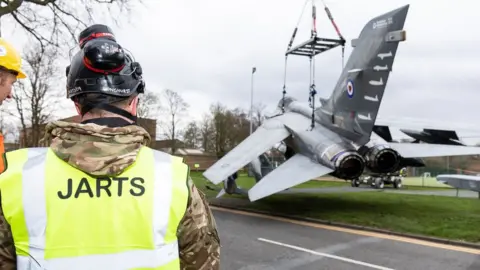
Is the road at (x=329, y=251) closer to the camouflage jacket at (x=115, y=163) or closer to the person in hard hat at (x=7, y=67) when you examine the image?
the person in hard hat at (x=7, y=67)

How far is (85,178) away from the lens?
1.46 m

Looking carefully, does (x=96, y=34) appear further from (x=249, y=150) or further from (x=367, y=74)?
(x=249, y=150)

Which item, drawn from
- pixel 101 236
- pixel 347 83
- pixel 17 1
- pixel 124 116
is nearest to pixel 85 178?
pixel 101 236

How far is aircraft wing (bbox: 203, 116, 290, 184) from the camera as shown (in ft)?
43.1

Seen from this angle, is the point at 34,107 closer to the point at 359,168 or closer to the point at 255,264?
the point at 359,168

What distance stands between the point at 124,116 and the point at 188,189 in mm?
377

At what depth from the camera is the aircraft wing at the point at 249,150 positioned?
13.1 metres

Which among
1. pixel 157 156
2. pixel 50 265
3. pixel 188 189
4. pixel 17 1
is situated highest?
pixel 17 1

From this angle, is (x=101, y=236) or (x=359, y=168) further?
(x=359, y=168)

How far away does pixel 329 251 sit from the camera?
8.70 meters

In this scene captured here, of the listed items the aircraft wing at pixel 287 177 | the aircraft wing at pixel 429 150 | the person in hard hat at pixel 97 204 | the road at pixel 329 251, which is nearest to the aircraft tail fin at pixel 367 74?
the aircraft wing at pixel 287 177

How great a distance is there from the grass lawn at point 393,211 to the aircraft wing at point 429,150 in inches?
64.6

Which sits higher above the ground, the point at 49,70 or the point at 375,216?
the point at 49,70

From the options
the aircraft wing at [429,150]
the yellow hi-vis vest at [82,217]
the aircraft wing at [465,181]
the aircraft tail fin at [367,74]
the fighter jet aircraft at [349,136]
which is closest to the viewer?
the yellow hi-vis vest at [82,217]
